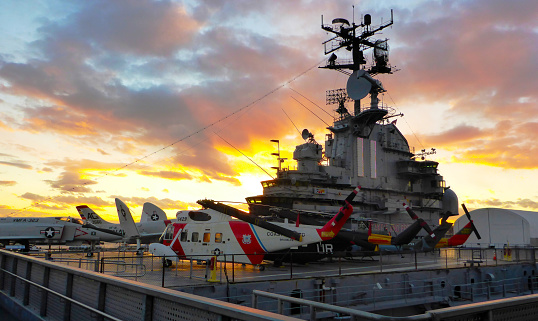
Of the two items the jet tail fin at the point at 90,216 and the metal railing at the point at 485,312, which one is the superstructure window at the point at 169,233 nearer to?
the metal railing at the point at 485,312

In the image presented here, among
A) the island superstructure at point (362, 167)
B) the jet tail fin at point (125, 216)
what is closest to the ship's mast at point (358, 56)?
the island superstructure at point (362, 167)

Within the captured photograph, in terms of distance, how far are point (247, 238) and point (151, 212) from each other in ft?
94.5

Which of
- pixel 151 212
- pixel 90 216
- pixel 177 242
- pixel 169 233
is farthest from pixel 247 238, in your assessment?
pixel 90 216

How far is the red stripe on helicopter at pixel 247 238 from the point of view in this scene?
732 inches

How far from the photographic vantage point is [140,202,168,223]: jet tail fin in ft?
144

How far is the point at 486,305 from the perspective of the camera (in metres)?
3.70

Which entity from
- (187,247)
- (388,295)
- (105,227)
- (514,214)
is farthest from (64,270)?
(514,214)

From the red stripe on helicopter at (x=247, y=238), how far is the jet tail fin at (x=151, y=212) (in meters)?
28.1

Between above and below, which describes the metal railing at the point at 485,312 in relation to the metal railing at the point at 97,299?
above

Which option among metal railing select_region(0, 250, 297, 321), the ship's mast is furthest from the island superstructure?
metal railing select_region(0, 250, 297, 321)

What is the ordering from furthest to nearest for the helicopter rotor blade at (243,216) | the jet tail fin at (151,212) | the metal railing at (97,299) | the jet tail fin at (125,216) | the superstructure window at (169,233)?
the jet tail fin at (151,212) < the jet tail fin at (125,216) < the superstructure window at (169,233) < the helicopter rotor blade at (243,216) < the metal railing at (97,299)

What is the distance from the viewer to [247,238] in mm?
18656

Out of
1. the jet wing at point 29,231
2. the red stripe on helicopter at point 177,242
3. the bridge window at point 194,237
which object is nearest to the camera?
the bridge window at point 194,237

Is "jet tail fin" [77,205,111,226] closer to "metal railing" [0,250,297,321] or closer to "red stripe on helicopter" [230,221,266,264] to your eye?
"red stripe on helicopter" [230,221,266,264]
